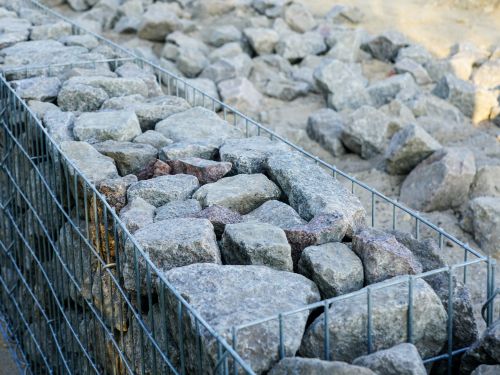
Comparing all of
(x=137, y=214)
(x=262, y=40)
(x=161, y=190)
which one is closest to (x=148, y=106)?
(x=161, y=190)

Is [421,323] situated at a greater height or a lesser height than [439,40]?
greater

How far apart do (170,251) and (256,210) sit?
1.98 feet

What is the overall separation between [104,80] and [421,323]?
2.87 meters

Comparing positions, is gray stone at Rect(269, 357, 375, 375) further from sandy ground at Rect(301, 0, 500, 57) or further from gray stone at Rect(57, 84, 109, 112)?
sandy ground at Rect(301, 0, 500, 57)

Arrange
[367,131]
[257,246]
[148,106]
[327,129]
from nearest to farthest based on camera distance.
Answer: [257,246]
[148,106]
[367,131]
[327,129]

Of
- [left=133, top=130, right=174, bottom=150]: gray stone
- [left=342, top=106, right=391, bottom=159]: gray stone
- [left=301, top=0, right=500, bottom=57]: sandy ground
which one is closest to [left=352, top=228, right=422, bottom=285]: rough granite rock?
[left=133, top=130, right=174, bottom=150]: gray stone

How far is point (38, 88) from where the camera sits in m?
5.11

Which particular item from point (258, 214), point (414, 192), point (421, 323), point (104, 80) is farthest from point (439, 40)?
point (421, 323)

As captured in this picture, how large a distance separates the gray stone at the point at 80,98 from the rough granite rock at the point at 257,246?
2.00 meters

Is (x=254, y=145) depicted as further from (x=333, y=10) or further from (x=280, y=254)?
(x=333, y=10)

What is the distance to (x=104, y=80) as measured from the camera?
5.19m

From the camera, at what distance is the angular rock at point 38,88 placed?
5.05 metres

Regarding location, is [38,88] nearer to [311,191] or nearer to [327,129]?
[311,191]

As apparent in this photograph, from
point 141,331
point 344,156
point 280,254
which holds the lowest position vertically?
point 344,156
